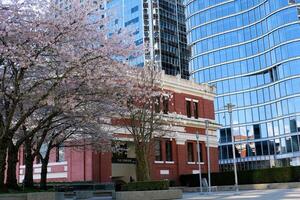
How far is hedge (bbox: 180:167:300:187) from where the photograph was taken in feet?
135

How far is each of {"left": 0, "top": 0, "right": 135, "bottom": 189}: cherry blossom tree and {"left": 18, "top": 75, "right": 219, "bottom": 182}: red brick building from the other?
56.0 ft

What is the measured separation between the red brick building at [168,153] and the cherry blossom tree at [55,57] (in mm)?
17072

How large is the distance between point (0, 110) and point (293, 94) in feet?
207

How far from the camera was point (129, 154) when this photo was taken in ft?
157

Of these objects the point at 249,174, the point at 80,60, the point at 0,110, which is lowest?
the point at 249,174

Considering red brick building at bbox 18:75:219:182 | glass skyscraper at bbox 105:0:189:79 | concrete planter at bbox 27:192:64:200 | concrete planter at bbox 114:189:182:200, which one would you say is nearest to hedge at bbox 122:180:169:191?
concrete planter at bbox 114:189:182:200

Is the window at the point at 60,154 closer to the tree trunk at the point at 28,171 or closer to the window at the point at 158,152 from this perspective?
the window at the point at 158,152

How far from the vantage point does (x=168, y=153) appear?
4906cm

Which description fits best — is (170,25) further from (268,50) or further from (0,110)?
(0,110)

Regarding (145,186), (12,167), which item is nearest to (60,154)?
(145,186)

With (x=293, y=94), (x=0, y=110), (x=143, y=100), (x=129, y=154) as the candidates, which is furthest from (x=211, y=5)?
(x=0, y=110)

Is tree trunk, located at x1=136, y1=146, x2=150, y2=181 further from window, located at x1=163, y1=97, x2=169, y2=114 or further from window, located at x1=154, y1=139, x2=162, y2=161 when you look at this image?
window, located at x1=154, y1=139, x2=162, y2=161

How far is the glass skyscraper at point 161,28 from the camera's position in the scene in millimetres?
111125

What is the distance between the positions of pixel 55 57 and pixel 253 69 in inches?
2822
